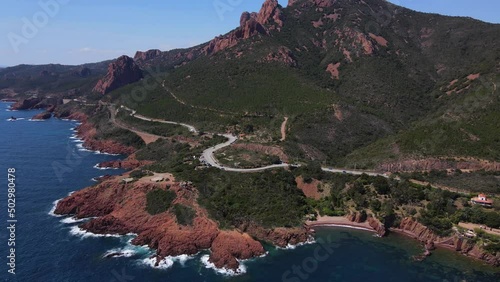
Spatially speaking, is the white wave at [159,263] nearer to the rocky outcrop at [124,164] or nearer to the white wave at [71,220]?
the white wave at [71,220]

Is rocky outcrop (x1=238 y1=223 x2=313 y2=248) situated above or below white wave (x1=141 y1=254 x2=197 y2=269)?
above

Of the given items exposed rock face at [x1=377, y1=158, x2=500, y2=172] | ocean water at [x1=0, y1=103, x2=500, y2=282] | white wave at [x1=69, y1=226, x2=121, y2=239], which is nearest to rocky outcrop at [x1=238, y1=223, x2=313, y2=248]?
ocean water at [x1=0, y1=103, x2=500, y2=282]

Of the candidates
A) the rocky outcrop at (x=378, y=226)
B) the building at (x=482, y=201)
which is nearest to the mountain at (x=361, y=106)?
the building at (x=482, y=201)

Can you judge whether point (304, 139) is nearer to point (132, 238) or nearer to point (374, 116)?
point (374, 116)

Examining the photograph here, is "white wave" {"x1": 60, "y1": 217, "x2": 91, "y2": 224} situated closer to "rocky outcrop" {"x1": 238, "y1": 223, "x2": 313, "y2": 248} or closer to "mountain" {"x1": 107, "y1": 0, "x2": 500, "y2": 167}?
"rocky outcrop" {"x1": 238, "y1": 223, "x2": 313, "y2": 248}

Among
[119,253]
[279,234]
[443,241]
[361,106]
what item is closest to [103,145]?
[119,253]

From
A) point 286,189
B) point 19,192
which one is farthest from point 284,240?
point 19,192

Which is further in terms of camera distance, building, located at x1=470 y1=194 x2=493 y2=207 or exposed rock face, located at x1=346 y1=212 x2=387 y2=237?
building, located at x1=470 y1=194 x2=493 y2=207
